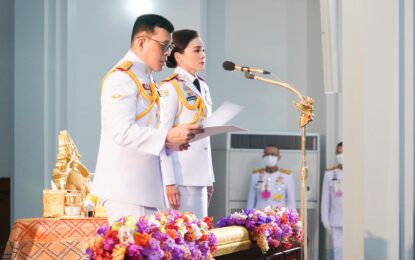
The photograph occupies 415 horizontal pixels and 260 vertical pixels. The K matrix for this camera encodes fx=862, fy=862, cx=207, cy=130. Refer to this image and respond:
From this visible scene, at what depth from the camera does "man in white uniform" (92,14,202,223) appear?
344 centimetres

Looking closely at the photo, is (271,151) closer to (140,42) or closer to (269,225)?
(269,225)

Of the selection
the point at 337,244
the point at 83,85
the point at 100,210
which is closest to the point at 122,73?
the point at 100,210

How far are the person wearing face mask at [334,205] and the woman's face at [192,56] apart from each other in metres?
5.89

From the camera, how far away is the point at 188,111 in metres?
4.58

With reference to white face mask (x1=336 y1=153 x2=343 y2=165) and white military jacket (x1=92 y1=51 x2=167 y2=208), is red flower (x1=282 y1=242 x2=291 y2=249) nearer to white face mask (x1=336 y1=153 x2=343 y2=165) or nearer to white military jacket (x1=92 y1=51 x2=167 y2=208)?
white military jacket (x1=92 y1=51 x2=167 y2=208)

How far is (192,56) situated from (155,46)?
100 cm

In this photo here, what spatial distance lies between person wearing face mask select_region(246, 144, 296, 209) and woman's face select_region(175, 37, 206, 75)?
5.49 metres

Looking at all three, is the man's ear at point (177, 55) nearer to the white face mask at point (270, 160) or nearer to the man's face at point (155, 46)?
the man's face at point (155, 46)

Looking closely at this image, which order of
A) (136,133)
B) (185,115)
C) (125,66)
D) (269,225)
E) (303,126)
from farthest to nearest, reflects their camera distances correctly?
(185,115), (269,225), (303,126), (125,66), (136,133)

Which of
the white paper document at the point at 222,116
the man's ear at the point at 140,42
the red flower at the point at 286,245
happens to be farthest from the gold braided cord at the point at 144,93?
the red flower at the point at 286,245

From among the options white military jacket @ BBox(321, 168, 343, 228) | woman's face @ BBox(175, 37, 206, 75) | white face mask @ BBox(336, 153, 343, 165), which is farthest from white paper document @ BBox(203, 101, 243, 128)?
white face mask @ BBox(336, 153, 343, 165)

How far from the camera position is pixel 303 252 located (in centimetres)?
399

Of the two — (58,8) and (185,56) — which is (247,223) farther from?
(58,8)

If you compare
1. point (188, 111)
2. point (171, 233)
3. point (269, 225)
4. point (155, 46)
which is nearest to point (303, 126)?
point (269, 225)
